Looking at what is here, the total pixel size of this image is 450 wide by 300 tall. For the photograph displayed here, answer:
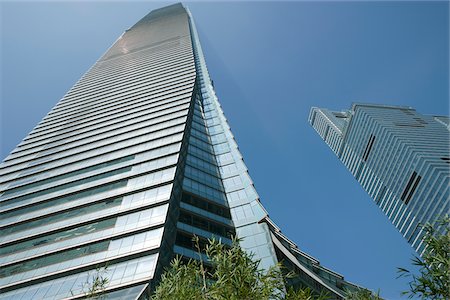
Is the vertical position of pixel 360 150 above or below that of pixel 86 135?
below

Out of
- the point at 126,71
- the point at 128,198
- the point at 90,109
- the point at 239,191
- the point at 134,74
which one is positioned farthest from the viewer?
the point at 126,71

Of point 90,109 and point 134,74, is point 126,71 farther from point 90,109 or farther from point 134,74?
point 90,109

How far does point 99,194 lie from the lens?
146 feet

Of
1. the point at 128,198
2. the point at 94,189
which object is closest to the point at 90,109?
the point at 94,189

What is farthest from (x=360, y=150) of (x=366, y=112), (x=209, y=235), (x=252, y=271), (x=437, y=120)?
(x=252, y=271)

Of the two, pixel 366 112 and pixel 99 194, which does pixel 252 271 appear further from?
pixel 366 112

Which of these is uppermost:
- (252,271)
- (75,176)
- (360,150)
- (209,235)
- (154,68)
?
(252,271)

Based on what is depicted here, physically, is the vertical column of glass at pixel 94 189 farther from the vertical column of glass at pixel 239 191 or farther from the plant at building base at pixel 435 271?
the plant at building base at pixel 435 271

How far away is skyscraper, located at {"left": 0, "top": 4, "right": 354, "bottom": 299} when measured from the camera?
33.7m

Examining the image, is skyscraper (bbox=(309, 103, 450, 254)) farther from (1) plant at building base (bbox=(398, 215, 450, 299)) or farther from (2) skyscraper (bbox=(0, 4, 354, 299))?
(1) plant at building base (bbox=(398, 215, 450, 299))

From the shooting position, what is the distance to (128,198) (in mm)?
41906

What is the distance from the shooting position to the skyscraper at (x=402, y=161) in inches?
4685

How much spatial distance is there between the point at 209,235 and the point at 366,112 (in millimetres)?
141341

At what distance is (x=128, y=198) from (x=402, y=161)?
4772 inches
